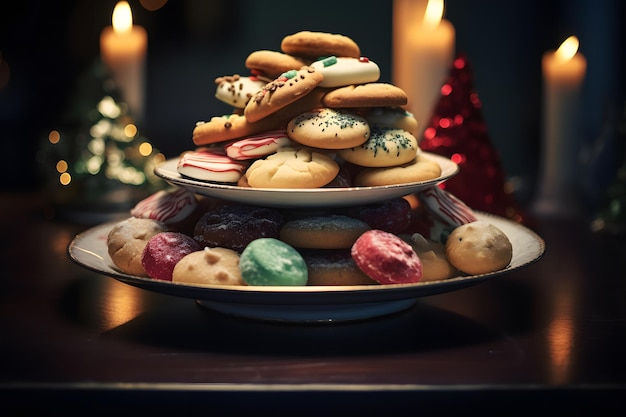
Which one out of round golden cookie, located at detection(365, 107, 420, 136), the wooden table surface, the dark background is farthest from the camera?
the dark background

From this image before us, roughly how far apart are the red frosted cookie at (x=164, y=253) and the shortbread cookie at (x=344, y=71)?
0.89 feet

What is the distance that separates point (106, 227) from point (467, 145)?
743mm

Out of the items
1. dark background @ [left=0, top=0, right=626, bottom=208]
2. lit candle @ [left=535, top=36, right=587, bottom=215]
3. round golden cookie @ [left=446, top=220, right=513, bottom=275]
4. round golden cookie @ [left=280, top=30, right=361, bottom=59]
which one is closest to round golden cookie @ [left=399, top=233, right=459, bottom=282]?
round golden cookie @ [left=446, top=220, right=513, bottom=275]

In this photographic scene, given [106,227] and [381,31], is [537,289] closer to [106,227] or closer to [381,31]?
[106,227]

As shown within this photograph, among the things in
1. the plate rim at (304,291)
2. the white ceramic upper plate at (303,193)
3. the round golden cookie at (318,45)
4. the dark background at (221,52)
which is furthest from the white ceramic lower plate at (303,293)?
the dark background at (221,52)

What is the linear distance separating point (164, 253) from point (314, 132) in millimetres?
238

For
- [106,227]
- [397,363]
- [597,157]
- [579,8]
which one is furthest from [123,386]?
[579,8]

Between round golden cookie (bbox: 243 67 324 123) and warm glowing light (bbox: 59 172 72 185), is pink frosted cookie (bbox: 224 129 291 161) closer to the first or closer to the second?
round golden cookie (bbox: 243 67 324 123)

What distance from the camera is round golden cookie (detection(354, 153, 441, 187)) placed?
3.79ft

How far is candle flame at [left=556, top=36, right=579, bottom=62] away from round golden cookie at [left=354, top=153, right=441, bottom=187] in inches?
33.0

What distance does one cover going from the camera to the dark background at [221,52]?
2264 millimetres

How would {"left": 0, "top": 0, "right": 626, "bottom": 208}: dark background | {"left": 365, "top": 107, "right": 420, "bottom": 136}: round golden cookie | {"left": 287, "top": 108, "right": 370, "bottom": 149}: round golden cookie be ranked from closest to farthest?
{"left": 287, "top": 108, "right": 370, "bottom": 149}: round golden cookie → {"left": 365, "top": 107, "right": 420, "bottom": 136}: round golden cookie → {"left": 0, "top": 0, "right": 626, "bottom": 208}: dark background

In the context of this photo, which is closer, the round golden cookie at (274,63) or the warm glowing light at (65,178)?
the round golden cookie at (274,63)

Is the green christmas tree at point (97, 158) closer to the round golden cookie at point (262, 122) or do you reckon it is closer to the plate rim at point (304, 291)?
the round golden cookie at point (262, 122)
